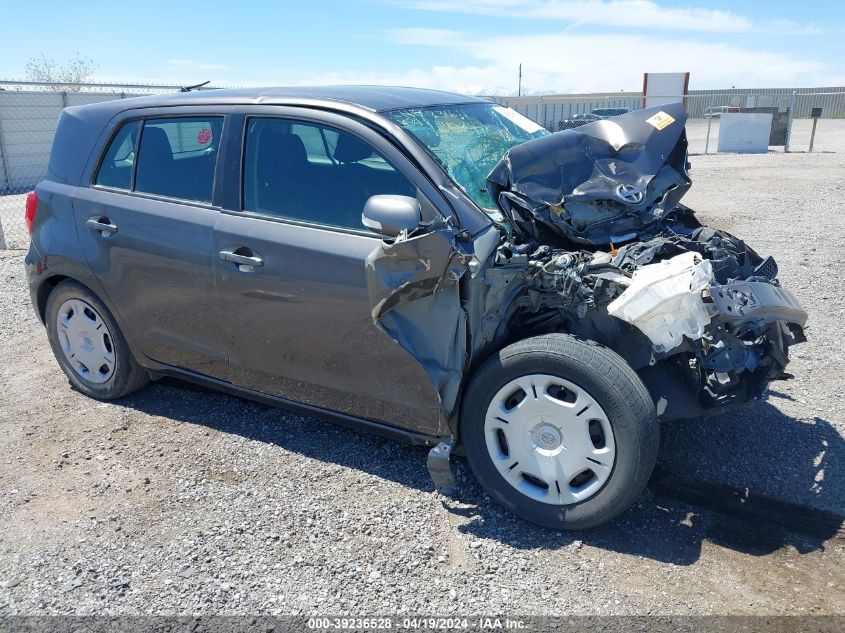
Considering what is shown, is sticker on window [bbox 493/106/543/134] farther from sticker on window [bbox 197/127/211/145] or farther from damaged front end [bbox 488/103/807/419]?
sticker on window [bbox 197/127/211/145]

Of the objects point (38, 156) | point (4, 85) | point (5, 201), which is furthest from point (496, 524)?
point (38, 156)

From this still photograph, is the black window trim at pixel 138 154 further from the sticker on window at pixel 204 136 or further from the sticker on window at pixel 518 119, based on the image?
the sticker on window at pixel 518 119

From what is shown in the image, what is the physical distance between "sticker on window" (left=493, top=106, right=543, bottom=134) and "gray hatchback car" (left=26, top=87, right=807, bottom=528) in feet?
0.98

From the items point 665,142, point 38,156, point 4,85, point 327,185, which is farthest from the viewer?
point 38,156

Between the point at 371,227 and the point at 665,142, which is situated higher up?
the point at 665,142

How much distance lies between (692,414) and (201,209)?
8.97ft

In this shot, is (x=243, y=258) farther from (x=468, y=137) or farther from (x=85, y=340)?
Result: (x=85, y=340)

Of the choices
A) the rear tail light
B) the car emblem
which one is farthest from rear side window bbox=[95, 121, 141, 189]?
the car emblem

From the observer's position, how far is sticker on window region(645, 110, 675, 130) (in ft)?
12.5

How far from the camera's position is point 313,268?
3.38 m

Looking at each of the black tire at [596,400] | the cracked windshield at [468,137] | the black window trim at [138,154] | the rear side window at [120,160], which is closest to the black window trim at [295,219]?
the black window trim at [138,154]

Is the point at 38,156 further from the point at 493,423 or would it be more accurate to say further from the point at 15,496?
the point at 493,423

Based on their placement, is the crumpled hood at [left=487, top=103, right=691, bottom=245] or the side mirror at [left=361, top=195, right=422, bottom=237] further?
the crumpled hood at [left=487, top=103, right=691, bottom=245]

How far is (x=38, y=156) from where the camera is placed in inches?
633
